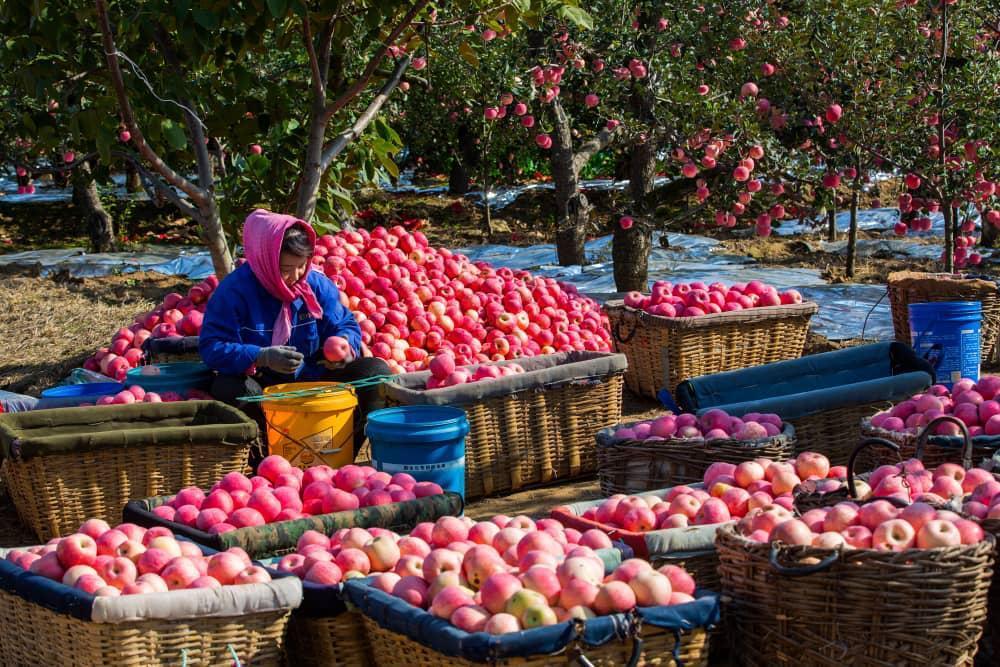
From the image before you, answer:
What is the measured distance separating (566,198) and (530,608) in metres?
7.98

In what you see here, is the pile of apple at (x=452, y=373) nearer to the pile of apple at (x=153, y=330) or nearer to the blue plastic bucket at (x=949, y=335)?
the pile of apple at (x=153, y=330)

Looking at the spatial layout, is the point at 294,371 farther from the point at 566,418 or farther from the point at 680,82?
the point at 680,82

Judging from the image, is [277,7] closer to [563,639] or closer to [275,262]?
[275,262]

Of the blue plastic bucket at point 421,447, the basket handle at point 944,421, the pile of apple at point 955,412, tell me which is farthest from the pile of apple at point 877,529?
the blue plastic bucket at point 421,447

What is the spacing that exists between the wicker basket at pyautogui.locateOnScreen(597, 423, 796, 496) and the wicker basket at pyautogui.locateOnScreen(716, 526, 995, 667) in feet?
5.10

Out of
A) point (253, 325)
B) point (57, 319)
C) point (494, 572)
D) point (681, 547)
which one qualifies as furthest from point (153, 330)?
point (494, 572)

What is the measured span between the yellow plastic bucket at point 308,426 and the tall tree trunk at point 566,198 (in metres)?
5.54

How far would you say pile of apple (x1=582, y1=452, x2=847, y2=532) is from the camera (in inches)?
135

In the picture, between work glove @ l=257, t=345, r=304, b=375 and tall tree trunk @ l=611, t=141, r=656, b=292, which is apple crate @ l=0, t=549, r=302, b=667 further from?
tall tree trunk @ l=611, t=141, r=656, b=292

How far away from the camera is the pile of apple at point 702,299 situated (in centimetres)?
672

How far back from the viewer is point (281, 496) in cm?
369

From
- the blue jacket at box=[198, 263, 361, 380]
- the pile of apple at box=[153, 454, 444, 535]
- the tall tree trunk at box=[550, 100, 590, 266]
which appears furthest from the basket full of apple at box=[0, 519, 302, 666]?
the tall tree trunk at box=[550, 100, 590, 266]

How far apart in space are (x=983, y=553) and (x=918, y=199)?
572cm

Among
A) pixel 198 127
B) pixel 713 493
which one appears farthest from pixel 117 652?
pixel 198 127
